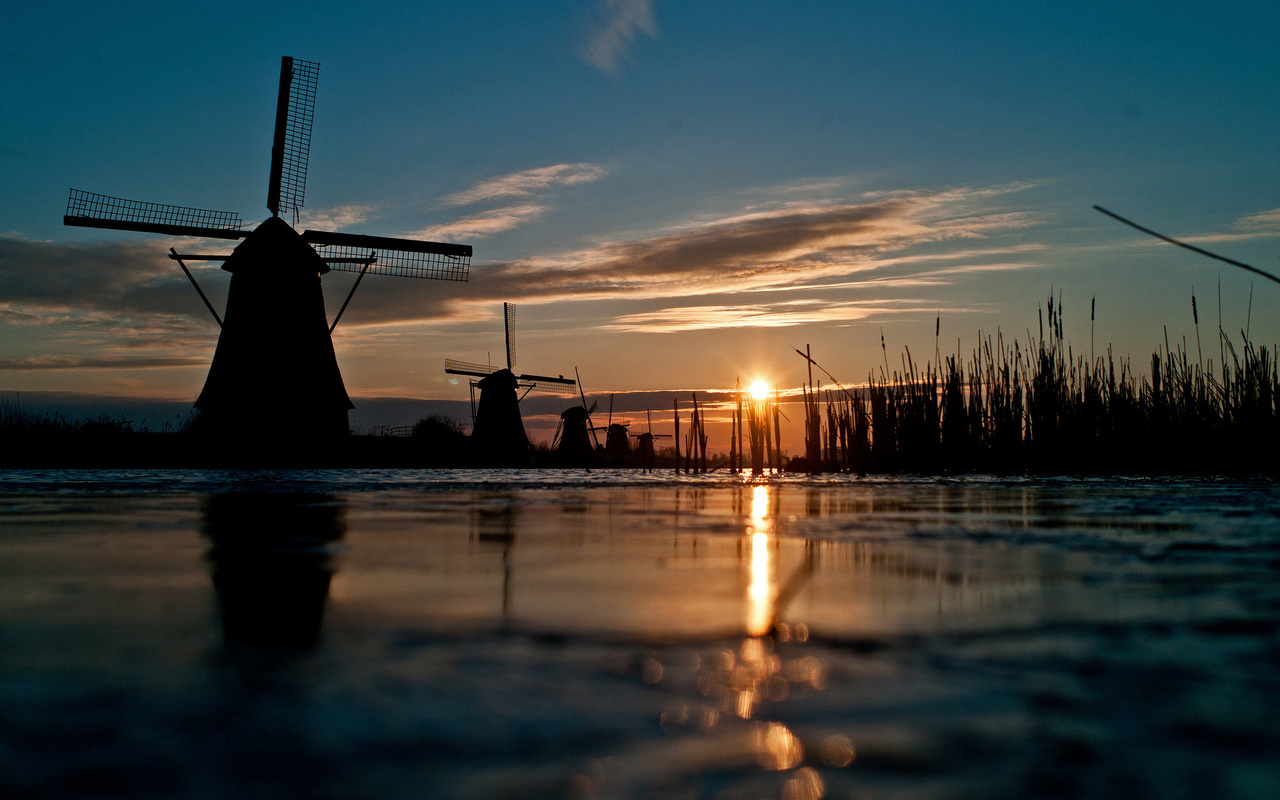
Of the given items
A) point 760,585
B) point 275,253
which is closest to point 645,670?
point 760,585

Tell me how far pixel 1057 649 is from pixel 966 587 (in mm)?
1144

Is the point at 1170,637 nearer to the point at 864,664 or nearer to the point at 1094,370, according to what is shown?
the point at 864,664

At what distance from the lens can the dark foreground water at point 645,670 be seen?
1.49 metres

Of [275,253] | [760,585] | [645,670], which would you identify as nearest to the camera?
[645,670]

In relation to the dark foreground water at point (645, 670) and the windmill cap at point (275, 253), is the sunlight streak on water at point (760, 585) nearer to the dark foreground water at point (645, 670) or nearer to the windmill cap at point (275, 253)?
the dark foreground water at point (645, 670)

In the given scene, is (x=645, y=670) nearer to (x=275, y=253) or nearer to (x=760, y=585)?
(x=760, y=585)

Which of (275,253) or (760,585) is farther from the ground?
(275,253)

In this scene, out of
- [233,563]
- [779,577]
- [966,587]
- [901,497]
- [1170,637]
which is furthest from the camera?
[901,497]

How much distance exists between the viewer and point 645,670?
2.21m

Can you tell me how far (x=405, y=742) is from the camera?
64.6 inches

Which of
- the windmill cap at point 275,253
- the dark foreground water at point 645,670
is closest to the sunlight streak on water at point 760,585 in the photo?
the dark foreground water at point 645,670

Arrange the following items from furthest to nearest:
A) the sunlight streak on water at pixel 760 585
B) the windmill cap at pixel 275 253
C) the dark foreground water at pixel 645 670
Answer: the windmill cap at pixel 275 253
the sunlight streak on water at pixel 760 585
the dark foreground water at pixel 645 670

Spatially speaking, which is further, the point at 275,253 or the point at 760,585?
the point at 275,253

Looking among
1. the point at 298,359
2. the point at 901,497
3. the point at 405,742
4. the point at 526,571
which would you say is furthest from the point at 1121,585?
the point at 298,359
